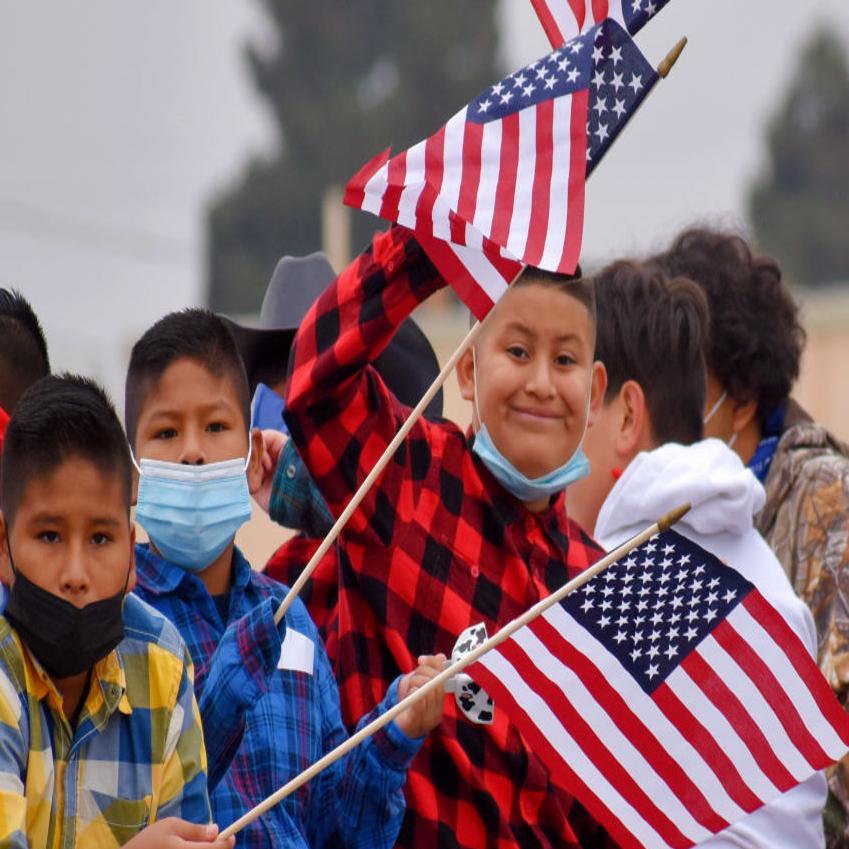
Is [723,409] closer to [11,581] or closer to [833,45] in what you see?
[11,581]

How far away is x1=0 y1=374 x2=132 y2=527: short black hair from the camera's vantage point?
390cm

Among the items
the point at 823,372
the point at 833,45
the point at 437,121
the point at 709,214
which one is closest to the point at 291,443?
the point at 709,214

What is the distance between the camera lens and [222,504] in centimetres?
478

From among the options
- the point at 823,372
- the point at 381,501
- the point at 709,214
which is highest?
the point at 709,214

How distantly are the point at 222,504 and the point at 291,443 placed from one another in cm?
59

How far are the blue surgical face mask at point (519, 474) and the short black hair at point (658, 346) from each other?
1.02 m

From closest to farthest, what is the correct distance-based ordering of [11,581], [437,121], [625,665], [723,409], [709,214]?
[11,581], [625,665], [723,409], [709,214], [437,121]

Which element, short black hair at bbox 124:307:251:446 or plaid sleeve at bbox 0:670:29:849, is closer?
plaid sleeve at bbox 0:670:29:849

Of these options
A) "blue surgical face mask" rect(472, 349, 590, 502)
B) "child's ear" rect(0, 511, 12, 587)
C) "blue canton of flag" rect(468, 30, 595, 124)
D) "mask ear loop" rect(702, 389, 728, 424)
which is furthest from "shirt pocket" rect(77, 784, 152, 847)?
"mask ear loop" rect(702, 389, 728, 424)

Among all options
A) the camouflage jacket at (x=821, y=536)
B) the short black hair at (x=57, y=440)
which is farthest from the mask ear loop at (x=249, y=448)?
the camouflage jacket at (x=821, y=536)

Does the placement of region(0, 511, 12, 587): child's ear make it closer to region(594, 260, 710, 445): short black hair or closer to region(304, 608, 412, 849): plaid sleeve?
region(304, 608, 412, 849): plaid sleeve

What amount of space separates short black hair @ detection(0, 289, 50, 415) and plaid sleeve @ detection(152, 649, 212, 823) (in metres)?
1.20

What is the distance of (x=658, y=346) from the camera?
6234mm

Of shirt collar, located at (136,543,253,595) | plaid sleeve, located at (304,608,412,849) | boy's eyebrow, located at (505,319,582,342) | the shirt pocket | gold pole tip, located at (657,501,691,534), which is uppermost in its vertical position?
boy's eyebrow, located at (505,319,582,342)
